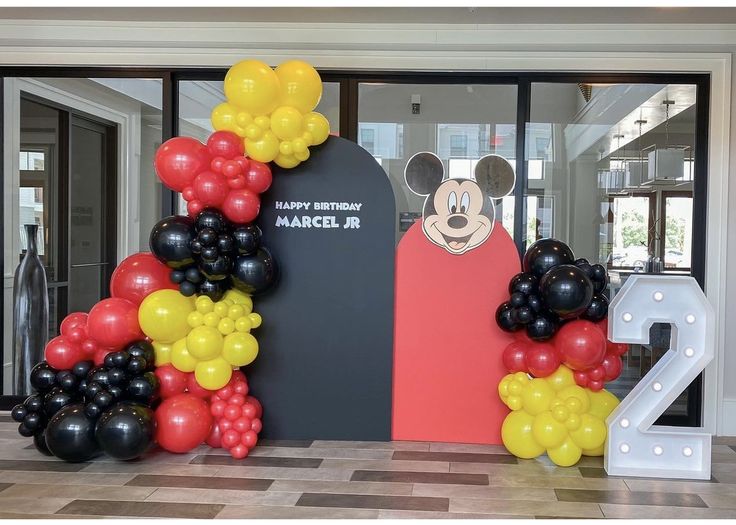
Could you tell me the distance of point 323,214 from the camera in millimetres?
3822

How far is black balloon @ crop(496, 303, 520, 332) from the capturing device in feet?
11.7

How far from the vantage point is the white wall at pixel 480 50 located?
4.05 metres

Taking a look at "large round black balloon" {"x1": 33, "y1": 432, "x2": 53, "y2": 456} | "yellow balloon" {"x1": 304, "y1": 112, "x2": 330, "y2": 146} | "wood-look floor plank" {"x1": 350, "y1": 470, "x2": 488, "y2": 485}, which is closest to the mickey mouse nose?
"yellow balloon" {"x1": 304, "y1": 112, "x2": 330, "y2": 146}

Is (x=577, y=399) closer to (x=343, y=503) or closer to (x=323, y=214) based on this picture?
(x=343, y=503)

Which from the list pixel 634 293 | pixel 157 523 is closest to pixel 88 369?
pixel 157 523

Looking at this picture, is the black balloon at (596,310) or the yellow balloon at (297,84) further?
the black balloon at (596,310)

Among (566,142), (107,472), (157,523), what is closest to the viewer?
(157,523)

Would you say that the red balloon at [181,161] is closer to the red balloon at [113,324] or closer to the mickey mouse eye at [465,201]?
the red balloon at [113,324]

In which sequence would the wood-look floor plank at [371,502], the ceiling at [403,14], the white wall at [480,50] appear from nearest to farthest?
the wood-look floor plank at [371,502] → the ceiling at [403,14] → the white wall at [480,50]

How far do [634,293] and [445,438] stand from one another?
1.30 metres

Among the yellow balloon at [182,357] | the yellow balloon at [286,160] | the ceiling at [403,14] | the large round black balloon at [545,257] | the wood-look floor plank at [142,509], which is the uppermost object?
the ceiling at [403,14]

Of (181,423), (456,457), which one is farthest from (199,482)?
(456,457)

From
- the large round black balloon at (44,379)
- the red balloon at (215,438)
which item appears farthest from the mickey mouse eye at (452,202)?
the large round black balloon at (44,379)

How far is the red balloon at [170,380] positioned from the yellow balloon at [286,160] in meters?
1.22
